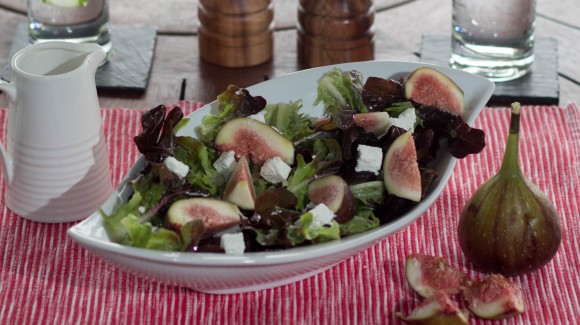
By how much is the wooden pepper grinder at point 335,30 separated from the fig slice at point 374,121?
629 mm

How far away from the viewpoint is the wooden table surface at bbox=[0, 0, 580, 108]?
213 centimetres

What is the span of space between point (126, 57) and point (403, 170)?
3.36ft

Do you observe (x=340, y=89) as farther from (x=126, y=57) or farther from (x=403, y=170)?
(x=126, y=57)

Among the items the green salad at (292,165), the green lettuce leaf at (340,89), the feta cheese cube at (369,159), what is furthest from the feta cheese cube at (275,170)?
the green lettuce leaf at (340,89)

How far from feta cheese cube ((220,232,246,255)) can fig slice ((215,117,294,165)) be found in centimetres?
21

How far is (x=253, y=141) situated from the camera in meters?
1.50

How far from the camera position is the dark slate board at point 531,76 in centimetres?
210

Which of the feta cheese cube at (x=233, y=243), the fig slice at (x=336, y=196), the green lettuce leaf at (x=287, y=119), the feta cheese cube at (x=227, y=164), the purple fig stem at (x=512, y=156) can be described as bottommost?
the green lettuce leaf at (x=287, y=119)

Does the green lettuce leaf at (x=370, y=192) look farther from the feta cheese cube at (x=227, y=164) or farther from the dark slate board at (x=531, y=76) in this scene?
the dark slate board at (x=531, y=76)

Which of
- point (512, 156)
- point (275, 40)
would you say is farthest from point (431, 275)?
point (275, 40)

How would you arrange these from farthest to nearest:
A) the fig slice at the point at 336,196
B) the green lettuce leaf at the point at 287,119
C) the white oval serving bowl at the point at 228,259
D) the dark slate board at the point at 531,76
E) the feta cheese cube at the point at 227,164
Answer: the dark slate board at the point at 531,76
the green lettuce leaf at the point at 287,119
the feta cheese cube at the point at 227,164
the fig slice at the point at 336,196
the white oval serving bowl at the point at 228,259

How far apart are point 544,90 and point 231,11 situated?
2.25 ft

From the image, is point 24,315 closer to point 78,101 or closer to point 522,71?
point 78,101

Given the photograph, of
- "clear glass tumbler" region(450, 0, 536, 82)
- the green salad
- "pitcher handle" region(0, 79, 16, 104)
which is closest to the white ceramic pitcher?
"pitcher handle" region(0, 79, 16, 104)
